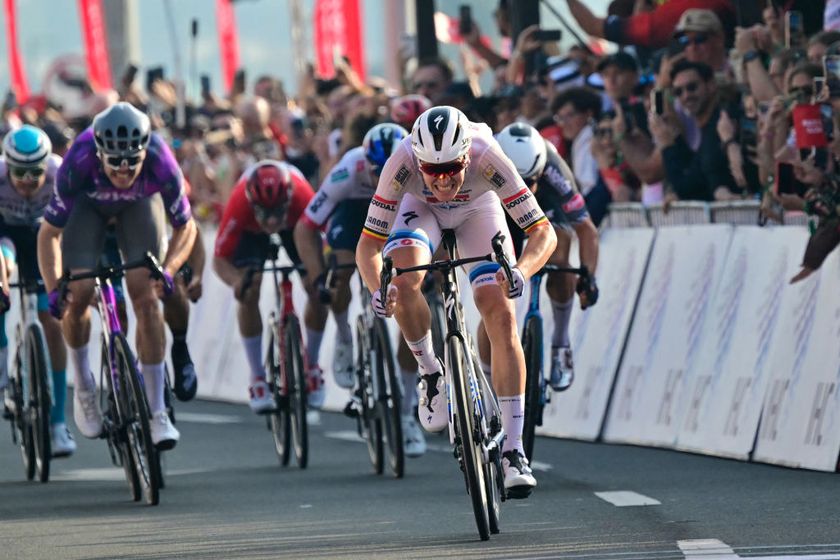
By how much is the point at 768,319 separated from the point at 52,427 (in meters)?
4.39

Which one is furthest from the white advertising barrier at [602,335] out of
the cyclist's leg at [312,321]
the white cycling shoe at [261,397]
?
the white cycling shoe at [261,397]

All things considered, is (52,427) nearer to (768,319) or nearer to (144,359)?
(144,359)

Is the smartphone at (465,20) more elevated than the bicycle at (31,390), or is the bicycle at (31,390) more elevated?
the smartphone at (465,20)

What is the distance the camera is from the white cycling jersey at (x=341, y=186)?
1316 cm

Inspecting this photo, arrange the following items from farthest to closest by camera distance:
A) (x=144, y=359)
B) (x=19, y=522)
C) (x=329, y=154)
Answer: (x=329, y=154)
(x=144, y=359)
(x=19, y=522)

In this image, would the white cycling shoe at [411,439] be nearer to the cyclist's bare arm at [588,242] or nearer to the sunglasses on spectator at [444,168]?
the cyclist's bare arm at [588,242]

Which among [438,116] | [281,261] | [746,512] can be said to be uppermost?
[438,116]

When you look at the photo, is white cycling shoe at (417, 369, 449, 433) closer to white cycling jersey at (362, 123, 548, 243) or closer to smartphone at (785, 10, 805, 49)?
white cycling jersey at (362, 123, 548, 243)

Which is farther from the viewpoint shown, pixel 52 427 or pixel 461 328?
pixel 52 427

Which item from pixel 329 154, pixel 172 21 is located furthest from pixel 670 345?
pixel 172 21

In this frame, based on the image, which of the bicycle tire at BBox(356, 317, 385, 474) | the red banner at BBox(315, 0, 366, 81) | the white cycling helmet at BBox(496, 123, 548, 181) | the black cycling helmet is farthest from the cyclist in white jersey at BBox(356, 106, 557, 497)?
the red banner at BBox(315, 0, 366, 81)

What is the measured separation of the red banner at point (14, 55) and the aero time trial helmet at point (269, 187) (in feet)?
83.1

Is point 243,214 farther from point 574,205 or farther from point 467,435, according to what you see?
point 467,435

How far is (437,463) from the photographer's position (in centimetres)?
1293
